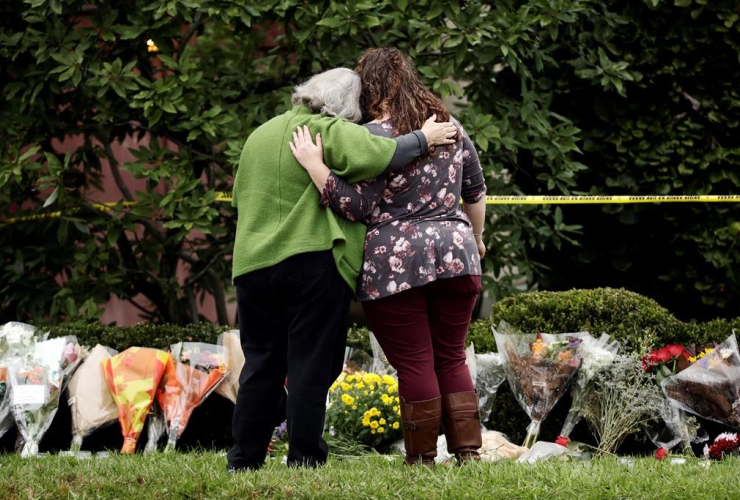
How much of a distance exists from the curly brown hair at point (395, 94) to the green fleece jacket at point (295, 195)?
7.9 inches

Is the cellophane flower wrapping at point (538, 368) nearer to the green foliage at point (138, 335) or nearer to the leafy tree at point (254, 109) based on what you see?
the leafy tree at point (254, 109)

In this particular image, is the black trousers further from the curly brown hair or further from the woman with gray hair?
the curly brown hair

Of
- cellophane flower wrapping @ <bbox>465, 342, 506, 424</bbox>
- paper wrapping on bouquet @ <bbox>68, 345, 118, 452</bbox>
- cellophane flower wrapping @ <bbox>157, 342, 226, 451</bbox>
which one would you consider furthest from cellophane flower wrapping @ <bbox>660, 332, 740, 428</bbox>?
paper wrapping on bouquet @ <bbox>68, 345, 118, 452</bbox>

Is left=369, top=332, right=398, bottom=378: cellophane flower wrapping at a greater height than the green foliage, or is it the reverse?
the green foliage

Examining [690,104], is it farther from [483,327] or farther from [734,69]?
[483,327]

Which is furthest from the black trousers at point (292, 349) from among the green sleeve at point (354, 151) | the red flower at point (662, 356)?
the red flower at point (662, 356)

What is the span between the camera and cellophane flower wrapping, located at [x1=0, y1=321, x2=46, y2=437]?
5.06m

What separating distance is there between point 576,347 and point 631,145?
8.86 feet

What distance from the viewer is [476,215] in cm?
418

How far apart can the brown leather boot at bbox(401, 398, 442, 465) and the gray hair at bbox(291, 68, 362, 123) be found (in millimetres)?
1140

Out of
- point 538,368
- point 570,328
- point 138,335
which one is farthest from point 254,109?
point 538,368

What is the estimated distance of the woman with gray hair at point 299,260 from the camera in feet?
12.0

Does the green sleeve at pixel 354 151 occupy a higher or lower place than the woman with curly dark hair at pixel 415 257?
higher

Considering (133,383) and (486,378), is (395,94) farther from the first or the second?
(133,383)
